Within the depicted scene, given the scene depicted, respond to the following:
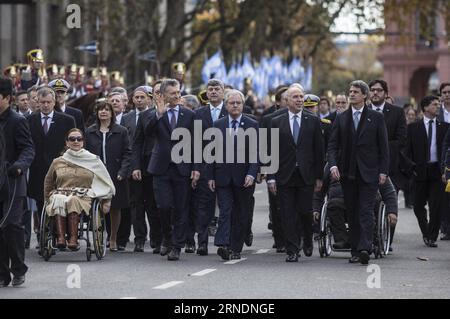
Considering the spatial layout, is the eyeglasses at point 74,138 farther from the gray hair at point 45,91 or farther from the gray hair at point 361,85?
the gray hair at point 361,85

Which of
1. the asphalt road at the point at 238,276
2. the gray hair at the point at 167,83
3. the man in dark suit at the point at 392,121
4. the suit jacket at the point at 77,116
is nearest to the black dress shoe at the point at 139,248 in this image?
the asphalt road at the point at 238,276

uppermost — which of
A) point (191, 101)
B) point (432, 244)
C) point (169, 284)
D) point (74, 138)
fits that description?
point (191, 101)

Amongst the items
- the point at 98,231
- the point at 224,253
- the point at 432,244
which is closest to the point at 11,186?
the point at 98,231

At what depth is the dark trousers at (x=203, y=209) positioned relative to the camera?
19062mm

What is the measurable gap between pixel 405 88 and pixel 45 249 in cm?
9339

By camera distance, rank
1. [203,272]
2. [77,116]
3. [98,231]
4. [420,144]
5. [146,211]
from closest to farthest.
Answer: [203,272], [98,231], [146,211], [77,116], [420,144]

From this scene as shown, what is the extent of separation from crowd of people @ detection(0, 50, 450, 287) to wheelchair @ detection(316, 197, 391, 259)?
13 centimetres

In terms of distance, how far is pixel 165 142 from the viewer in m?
18.9

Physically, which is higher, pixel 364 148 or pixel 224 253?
pixel 364 148

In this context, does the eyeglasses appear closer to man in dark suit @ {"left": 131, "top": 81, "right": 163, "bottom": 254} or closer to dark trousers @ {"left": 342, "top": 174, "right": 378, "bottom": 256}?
man in dark suit @ {"left": 131, "top": 81, "right": 163, "bottom": 254}

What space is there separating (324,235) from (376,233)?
1.95ft

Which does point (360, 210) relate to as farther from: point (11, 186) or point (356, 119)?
point (11, 186)

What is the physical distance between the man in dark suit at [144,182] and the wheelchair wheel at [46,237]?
1336 mm

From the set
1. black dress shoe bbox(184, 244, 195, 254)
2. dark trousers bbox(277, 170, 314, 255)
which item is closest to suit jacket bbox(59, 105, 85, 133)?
black dress shoe bbox(184, 244, 195, 254)
